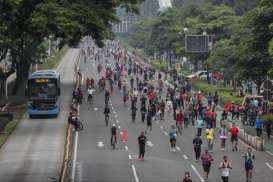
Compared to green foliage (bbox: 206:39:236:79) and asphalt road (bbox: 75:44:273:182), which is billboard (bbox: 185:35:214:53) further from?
asphalt road (bbox: 75:44:273:182)

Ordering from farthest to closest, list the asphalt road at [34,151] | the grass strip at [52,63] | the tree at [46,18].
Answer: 1. the grass strip at [52,63]
2. the asphalt road at [34,151]
3. the tree at [46,18]

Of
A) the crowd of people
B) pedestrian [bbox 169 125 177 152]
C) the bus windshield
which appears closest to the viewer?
the crowd of people

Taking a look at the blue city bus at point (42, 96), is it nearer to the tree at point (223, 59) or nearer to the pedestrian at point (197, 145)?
the pedestrian at point (197, 145)

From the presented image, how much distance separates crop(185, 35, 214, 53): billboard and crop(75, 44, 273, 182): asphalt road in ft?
69.3

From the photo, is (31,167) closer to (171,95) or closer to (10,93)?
(171,95)

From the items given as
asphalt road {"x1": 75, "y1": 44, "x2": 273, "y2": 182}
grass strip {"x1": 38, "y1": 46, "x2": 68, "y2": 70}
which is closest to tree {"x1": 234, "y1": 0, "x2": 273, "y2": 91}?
asphalt road {"x1": 75, "y1": 44, "x2": 273, "y2": 182}

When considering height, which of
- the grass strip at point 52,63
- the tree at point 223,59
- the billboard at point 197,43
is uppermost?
the billboard at point 197,43

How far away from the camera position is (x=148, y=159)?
43562 millimetres

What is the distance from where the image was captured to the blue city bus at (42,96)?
6281 centimetres

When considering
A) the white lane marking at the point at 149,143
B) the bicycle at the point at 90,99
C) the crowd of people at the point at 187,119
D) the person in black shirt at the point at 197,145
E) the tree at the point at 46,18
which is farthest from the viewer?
the bicycle at the point at 90,99

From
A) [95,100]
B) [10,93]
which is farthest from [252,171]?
[10,93]

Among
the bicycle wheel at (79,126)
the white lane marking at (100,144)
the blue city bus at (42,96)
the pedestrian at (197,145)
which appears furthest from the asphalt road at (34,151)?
the pedestrian at (197,145)

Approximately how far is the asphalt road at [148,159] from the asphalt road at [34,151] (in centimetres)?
134

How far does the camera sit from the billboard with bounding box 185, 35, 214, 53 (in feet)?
265
